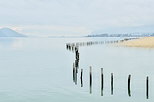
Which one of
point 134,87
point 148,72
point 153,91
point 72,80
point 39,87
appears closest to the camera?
point 153,91

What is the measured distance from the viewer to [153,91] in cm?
3122

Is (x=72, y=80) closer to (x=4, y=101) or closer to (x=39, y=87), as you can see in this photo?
(x=39, y=87)

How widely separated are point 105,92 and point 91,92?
144 centimetres

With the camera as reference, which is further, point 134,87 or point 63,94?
point 134,87

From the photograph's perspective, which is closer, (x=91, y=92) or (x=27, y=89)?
(x=91, y=92)

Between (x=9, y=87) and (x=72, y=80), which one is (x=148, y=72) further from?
(x=9, y=87)

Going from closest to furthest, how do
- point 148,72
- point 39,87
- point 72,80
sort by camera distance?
point 39,87, point 72,80, point 148,72

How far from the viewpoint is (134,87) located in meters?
33.6

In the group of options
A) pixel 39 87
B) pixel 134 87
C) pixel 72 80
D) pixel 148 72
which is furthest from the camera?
pixel 148 72

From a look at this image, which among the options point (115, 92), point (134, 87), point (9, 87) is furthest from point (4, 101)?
point (134, 87)

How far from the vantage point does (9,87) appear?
3700 cm

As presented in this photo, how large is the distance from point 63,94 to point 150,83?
32.7 feet

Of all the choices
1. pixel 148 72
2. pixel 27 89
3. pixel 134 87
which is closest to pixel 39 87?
pixel 27 89

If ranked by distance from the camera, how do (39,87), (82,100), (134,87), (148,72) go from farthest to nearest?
1. (148,72)
2. (39,87)
3. (134,87)
4. (82,100)
